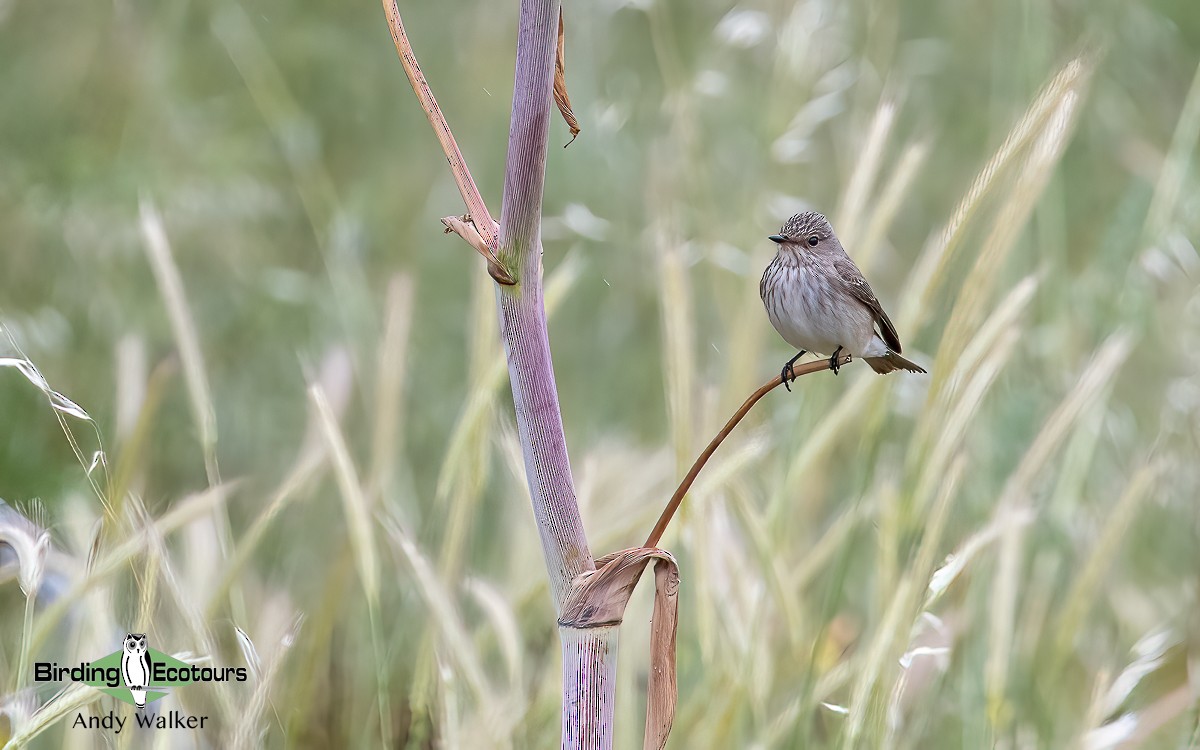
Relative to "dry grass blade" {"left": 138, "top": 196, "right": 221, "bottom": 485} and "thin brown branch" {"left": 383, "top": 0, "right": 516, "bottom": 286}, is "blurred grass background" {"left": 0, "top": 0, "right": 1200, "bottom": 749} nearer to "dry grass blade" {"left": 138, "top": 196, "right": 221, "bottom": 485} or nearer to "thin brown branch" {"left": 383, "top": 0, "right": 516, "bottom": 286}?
"dry grass blade" {"left": 138, "top": 196, "right": 221, "bottom": 485}

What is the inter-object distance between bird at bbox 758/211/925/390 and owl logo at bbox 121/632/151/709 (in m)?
0.92

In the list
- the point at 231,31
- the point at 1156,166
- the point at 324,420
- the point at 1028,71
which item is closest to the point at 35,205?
the point at 231,31

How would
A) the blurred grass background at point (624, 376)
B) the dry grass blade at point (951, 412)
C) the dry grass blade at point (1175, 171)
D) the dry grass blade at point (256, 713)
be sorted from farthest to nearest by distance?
the dry grass blade at point (1175, 171) < the blurred grass background at point (624, 376) < the dry grass blade at point (951, 412) < the dry grass blade at point (256, 713)

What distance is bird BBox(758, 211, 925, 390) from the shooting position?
1.78m

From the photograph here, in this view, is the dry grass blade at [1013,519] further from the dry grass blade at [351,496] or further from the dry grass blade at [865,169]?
the dry grass blade at [351,496]

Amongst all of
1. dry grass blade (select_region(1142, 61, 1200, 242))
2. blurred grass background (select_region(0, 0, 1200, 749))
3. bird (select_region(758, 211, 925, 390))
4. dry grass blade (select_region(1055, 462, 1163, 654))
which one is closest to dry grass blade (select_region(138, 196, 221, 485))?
blurred grass background (select_region(0, 0, 1200, 749))

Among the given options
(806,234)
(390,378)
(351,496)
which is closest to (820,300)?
(806,234)

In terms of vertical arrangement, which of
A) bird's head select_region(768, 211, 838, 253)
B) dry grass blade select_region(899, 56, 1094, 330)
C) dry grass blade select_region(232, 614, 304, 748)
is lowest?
dry grass blade select_region(232, 614, 304, 748)

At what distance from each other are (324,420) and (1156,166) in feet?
8.83

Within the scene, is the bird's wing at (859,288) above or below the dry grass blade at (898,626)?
above

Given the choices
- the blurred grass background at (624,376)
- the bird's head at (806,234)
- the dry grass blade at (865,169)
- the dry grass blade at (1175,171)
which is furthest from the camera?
the dry grass blade at (1175,171)

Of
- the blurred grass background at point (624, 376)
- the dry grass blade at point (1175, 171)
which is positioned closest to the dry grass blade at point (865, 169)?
the blurred grass background at point (624, 376)

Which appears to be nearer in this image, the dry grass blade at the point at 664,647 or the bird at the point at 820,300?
the dry grass blade at the point at 664,647

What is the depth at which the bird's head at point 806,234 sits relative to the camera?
2.01 m
